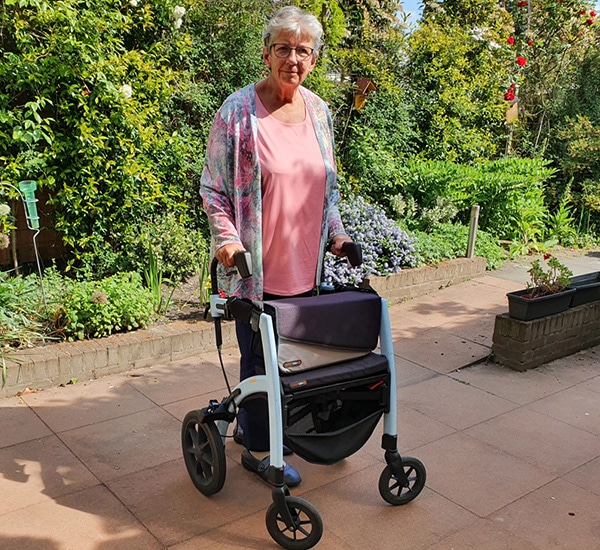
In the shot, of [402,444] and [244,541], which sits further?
[402,444]

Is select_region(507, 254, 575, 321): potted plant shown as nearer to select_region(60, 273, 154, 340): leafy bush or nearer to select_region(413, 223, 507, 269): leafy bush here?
select_region(413, 223, 507, 269): leafy bush

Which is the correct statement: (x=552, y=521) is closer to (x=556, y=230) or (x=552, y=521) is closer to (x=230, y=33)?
(x=230, y=33)

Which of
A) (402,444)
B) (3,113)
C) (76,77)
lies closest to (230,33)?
(76,77)

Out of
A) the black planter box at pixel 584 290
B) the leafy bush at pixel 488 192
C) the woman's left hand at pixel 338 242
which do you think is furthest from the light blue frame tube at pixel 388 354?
the leafy bush at pixel 488 192

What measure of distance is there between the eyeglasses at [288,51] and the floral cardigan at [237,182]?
8.7 inches

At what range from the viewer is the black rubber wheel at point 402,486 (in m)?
2.70

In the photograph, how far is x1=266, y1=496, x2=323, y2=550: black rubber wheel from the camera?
93.9 inches

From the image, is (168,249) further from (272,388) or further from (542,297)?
(272,388)

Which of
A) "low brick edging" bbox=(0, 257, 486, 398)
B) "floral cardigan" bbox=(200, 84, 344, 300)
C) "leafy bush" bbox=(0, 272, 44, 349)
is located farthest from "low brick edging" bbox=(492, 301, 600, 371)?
"leafy bush" bbox=(0, 272, 44, 349)

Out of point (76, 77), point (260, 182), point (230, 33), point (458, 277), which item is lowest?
point (458, 277)

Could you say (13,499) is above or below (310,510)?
below

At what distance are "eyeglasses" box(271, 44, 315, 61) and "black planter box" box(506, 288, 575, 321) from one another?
2.55m

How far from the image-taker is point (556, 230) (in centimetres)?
872

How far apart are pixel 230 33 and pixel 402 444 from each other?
4482mm
